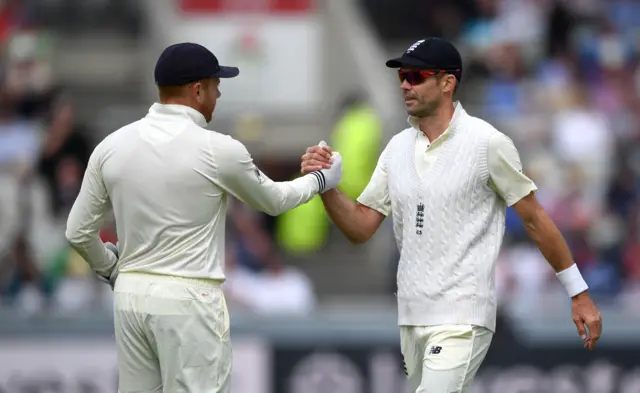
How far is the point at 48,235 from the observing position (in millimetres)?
12562

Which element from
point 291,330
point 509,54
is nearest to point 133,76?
point 509,54

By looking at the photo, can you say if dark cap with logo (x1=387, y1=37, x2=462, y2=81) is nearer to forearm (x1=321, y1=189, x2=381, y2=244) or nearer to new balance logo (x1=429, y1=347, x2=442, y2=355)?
forearm (x1=321, y1=189, x2=381, y2=244)

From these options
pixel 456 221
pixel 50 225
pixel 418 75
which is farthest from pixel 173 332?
pixel 50 225

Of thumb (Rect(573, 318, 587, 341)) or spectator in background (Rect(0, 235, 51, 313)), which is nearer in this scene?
thumb (Rect(573, 318, 587, 341))

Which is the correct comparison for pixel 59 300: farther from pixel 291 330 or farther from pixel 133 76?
pixel 133 76

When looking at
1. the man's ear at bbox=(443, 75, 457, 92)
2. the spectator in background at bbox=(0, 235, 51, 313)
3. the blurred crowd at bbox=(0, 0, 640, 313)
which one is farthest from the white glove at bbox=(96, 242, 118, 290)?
the spectator in background at bbox=(0, 235, 51, 313)

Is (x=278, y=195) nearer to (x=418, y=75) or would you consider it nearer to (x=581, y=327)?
(x=418, y=75)

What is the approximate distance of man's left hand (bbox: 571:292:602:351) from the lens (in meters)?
6.72

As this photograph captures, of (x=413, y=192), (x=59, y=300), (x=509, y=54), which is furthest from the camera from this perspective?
(x=509, y=54)

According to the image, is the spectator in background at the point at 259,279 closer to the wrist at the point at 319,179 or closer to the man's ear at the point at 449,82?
the wrist at the point at 319,179

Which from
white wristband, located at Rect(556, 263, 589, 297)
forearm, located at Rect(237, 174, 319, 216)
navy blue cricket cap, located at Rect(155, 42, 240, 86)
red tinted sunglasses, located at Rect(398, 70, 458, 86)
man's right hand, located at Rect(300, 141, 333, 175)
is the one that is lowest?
white wristband, located at Rect(556, 263, 589, 297)

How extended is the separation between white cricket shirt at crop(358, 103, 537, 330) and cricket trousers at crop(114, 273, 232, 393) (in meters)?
1.00

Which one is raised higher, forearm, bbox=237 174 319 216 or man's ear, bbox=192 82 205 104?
man's ear, bbox=192 82 205 104

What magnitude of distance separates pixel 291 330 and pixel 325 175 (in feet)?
13.9
